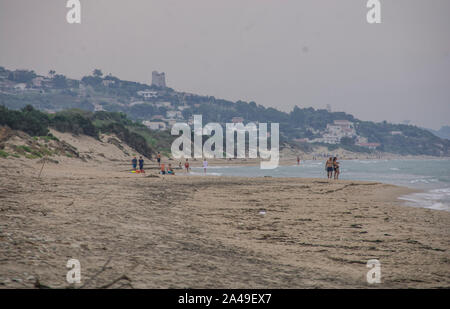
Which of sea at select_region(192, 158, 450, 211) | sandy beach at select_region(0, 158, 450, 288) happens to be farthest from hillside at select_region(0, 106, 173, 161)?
sandy beach at select_region(0, 158, 450, 288)

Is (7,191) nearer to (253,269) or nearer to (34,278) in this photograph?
(34,278)

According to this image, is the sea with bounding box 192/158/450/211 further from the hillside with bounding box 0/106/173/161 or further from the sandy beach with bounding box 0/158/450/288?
the hillside with bounding box 0/106/173/161

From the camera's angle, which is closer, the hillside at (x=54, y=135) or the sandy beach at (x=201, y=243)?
the sandy beach at (x=201, y=243)

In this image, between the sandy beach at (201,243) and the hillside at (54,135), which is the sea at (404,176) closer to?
the sandy beach at (201,243)

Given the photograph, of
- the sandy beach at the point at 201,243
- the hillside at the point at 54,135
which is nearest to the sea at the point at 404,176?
the sandy beach at the point at 201,243

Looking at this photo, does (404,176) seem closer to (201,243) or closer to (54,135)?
(54,135)

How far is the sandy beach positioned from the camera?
490 centimetres

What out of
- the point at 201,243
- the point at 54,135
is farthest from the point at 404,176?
the point at 201,243

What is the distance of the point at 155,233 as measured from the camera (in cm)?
734

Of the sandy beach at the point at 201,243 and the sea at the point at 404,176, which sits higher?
the sandy beach at the point at 201,243

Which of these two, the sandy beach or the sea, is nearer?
the sandy beach

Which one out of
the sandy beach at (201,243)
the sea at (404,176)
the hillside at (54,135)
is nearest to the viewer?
the sandy beach at (201,243)

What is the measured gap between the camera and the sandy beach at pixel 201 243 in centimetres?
490

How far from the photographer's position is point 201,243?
23.3 ft
